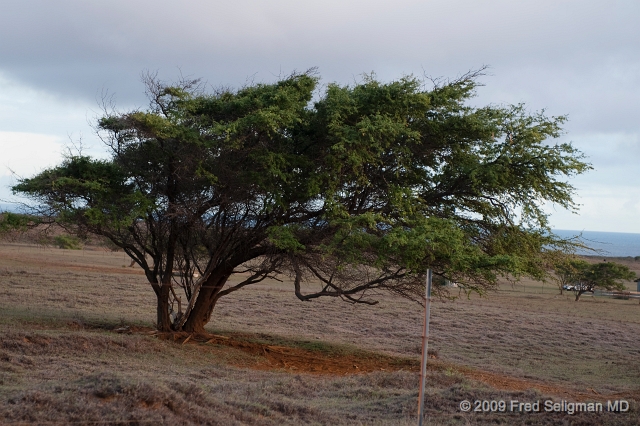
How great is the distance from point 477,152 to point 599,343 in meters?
11.3

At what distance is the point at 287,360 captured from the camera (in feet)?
51.0

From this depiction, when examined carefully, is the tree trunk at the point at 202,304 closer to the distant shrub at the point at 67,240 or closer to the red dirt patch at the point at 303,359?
the red dirt patch at the point at 303,359

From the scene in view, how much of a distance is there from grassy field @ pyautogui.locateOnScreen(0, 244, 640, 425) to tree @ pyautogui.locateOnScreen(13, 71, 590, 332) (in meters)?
2.36

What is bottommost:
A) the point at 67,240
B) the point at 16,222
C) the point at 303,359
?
the point at 303,359

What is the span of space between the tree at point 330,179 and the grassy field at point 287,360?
236 cm

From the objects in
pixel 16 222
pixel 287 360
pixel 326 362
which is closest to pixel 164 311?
pixel 287 360

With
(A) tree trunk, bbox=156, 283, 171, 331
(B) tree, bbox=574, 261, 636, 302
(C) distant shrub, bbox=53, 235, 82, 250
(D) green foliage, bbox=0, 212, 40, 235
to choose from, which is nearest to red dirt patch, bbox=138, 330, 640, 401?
(A) tree trunk, bbox=156, 283, 171, 331

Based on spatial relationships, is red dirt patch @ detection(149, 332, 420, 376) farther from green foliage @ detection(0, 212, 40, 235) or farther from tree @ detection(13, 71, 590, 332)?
green foliage @ detection(0, 212, 40, 235)

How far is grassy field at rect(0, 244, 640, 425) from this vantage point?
7.72 m

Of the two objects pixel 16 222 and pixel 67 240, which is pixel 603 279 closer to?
pixel 67 240

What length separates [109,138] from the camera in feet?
51.8

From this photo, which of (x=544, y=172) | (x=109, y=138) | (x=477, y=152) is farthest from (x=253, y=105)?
(x=544, y=172)

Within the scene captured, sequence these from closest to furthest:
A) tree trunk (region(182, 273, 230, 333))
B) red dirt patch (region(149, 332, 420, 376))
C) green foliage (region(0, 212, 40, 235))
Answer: red dirt patch (region(149, 332, 420, 376)) → green foliage (region(0, 212, 40, 235)) → tree trunk (region(182, 273, 230, 333))

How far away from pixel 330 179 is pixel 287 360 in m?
4.35
